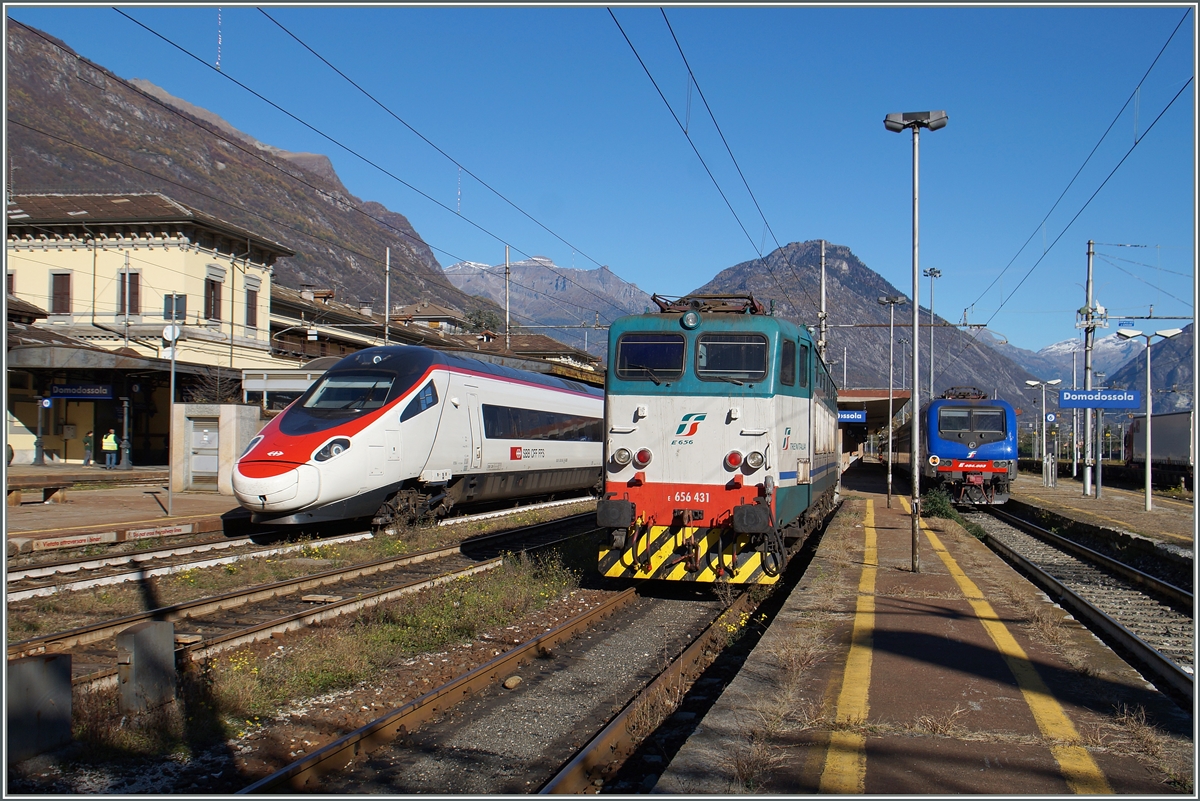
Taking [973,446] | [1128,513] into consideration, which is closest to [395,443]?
[973,446]

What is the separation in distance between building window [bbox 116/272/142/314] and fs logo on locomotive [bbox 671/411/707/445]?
111 ft

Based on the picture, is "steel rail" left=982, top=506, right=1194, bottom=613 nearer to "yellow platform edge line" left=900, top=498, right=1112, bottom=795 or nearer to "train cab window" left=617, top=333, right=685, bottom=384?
"yellow platform edge line" left=900, top=498, right=1112, bottom=795

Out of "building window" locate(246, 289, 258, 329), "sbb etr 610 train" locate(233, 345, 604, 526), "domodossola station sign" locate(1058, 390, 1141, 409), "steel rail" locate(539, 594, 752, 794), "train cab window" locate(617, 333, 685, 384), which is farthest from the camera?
"building window" locate(246, 289, 258, 329)

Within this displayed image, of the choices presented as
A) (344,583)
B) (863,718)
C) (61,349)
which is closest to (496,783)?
(863,718)

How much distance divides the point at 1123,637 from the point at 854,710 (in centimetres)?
406

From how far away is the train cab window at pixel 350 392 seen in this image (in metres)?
14.5

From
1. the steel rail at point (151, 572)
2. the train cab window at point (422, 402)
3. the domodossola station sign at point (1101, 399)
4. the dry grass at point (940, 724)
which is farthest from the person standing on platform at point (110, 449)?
the domodossola station sign at point (1101, 399)

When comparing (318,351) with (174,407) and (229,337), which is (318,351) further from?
(174,407)

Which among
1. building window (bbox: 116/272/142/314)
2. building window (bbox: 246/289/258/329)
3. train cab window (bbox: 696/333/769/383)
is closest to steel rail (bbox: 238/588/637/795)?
train cab window (bbox: 696/333/769/383)

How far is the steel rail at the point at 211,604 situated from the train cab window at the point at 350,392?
2673 millimetres

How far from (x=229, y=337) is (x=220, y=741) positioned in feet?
119

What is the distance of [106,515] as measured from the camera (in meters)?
17.0

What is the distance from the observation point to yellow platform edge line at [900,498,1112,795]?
15.8 feet

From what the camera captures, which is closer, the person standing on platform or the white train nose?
the white train nose
